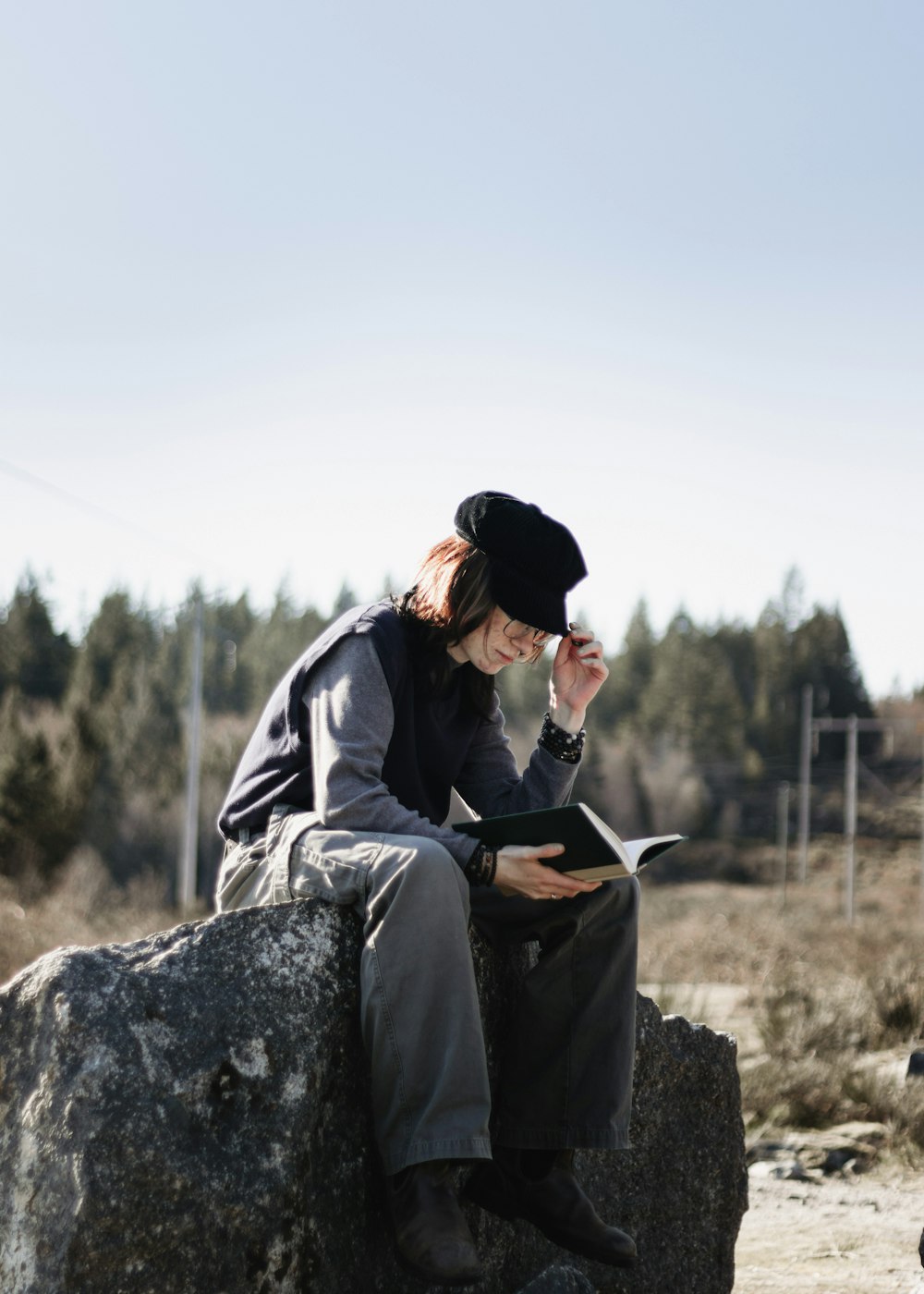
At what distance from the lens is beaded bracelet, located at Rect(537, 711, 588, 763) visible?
12.8 feet

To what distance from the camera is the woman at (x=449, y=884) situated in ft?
9.69

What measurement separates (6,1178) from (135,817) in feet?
149

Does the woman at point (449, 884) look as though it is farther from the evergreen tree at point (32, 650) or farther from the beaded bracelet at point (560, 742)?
the evergreen tree at point (32, 650)

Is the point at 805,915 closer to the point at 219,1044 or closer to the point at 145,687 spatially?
the point at 219,1044

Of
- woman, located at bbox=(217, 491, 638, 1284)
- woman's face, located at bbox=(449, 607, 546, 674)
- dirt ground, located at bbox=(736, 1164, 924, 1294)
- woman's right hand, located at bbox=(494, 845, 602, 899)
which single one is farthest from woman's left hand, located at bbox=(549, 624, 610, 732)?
dirt ground, located at bbox=(736, 1164, 924, 1294)

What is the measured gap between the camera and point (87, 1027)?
9.50 feet

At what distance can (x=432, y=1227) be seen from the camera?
2.84 metres

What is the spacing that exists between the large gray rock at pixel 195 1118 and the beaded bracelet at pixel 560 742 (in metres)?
0.91

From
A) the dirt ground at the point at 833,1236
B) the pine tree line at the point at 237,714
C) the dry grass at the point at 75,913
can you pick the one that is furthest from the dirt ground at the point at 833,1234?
the pine tree line at the point at 237,714

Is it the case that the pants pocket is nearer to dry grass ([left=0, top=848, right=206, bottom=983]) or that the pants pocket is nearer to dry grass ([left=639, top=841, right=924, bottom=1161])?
dry grass ([left=639, top=841, right=924, bottom=1161])

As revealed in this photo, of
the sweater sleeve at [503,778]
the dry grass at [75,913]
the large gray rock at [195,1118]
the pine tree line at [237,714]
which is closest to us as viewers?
the large gray rock at [195,1118]

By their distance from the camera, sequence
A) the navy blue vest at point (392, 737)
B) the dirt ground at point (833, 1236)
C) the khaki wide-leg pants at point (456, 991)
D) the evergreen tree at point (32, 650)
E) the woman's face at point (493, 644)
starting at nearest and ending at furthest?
the khaki wide-leg pants at point (456, 991)
the navy blue vest at point (392, 737)
the woman's face at point (493, 644)
the dirt ground at point (833, 1236)
the evergreen tree at point (32, 650)

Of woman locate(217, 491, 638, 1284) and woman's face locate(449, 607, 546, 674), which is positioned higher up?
woman's face locate(449, 607, 546, 674)

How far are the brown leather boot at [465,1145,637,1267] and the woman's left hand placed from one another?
48.4 inches
